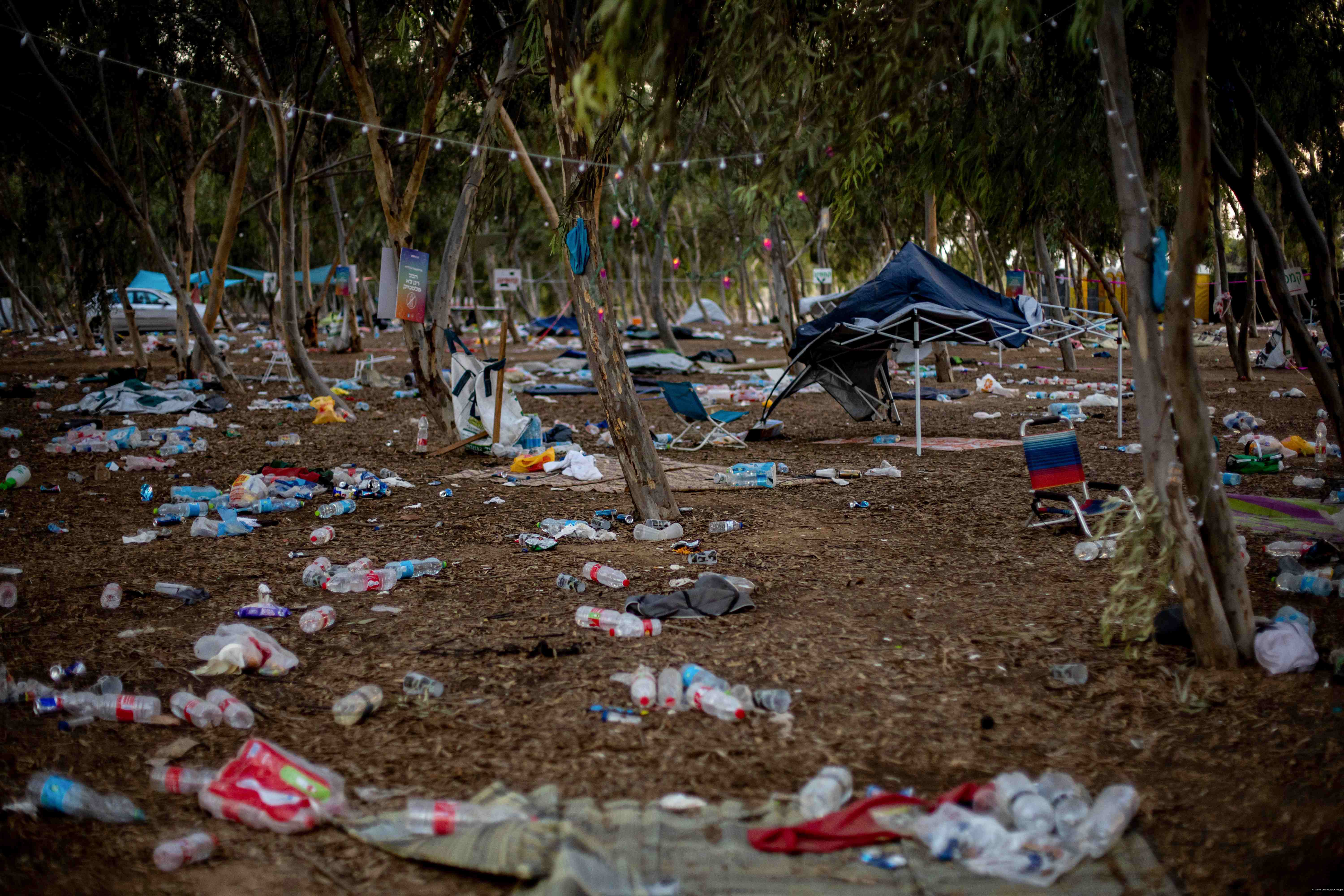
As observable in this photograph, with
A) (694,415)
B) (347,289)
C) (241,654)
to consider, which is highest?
(347,289)

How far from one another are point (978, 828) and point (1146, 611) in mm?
1478

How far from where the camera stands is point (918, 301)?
952 centimetres

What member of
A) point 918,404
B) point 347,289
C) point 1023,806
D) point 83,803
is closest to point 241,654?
point 83,803

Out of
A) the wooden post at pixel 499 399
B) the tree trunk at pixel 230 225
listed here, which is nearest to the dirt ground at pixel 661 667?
the wooden post at pixel 499 399

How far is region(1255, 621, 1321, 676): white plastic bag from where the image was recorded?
368 cm

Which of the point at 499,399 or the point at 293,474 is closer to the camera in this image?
the point at 293,474

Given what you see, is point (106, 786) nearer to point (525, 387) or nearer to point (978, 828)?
point (978, 828)

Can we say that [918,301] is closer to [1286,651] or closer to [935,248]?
[935,248]

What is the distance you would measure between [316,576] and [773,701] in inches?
113

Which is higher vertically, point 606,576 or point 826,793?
point 606,576

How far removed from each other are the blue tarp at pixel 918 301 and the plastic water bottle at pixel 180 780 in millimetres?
7518

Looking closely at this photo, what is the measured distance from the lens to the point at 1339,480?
279 inches

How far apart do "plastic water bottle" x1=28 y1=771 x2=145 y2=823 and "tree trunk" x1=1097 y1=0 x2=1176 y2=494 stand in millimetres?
3516

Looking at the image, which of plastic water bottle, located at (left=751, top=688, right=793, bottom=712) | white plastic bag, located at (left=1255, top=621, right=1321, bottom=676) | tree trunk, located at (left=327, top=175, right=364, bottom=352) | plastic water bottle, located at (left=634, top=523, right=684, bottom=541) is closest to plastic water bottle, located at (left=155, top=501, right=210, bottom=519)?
plastic water bottle, located at (left=634, top=523, right=684, bottom=541)
